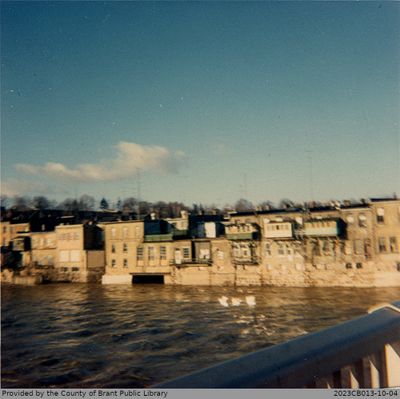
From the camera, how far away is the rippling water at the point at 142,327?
1040 centimetres

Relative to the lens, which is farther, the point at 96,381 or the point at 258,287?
the point at 258,287

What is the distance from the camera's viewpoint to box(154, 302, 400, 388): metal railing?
1.04 metres

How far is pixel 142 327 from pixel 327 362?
15.3m

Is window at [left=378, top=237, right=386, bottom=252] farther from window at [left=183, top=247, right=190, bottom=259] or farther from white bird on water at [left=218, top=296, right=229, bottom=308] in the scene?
window at [left=183, top=247, right=190, bottom=259]

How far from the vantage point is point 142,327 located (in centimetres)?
1541

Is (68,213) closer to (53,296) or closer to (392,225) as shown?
(53,296)

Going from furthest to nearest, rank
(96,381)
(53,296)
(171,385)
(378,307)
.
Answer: (53,296) → (96,381) → (378,307) → (171,385)

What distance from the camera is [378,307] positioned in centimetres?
162

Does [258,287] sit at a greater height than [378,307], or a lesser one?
lesser

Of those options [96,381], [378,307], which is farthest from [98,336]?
[378,307]

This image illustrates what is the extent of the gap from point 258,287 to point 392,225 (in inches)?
356

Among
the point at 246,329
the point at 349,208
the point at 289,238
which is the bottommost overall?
the point at 246,329

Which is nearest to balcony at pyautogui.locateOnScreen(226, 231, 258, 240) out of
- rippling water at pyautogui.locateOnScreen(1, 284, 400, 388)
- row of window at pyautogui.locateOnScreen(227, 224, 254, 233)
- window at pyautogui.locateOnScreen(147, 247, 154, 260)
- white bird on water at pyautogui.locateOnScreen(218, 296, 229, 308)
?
row of window at pyautogui.locateOnScreen(227, 224, 254, 233)

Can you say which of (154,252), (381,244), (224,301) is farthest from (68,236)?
(381,244)
